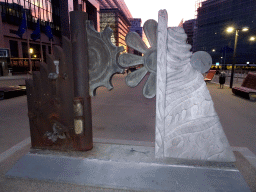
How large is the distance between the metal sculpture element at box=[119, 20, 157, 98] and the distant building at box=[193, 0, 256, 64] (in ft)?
187

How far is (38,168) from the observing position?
189 cm

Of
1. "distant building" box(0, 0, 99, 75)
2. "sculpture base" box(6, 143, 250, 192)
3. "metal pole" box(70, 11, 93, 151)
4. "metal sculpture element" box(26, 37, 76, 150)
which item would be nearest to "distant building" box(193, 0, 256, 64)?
"distant building" box(0, 0, 99, 75)

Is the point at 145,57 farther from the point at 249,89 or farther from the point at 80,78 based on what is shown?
the point at 249,89

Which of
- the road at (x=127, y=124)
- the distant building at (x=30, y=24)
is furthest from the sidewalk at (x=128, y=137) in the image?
the distant building at (x=30, y=24)

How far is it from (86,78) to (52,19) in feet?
126

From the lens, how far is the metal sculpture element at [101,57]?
1.89m

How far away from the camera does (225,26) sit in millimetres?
59938

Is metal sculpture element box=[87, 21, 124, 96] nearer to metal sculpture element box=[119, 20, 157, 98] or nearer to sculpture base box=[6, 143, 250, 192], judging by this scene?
metal sculpture element box=[119, 20, 157, 98]

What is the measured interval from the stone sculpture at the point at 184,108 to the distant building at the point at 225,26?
186ft

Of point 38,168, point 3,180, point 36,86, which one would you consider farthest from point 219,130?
point 3,180

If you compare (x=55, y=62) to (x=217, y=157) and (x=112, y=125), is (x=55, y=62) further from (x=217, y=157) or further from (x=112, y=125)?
(x=112, y=125)

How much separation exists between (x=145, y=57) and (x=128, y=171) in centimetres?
123

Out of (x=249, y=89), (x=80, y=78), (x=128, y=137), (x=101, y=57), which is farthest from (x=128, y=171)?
(x=249, y=89)

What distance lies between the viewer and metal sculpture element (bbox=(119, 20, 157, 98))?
1.82 m
